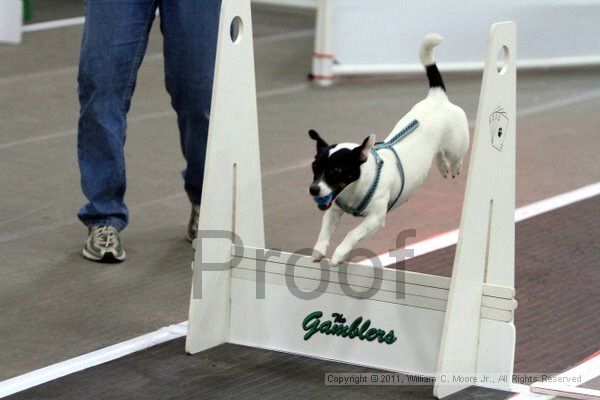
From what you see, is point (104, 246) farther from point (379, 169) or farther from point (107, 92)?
point (379, 169)

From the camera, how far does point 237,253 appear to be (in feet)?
10.1

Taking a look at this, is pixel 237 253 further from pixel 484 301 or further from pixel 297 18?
pixel 297 18

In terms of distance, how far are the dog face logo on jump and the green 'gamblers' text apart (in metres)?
0.57

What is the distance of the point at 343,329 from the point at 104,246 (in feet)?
3.70

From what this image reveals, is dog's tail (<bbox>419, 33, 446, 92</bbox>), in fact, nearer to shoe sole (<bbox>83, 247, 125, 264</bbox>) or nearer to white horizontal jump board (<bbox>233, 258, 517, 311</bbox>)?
white horizontal jump board (<bbox>233, 258, 517, 311</bbox>)

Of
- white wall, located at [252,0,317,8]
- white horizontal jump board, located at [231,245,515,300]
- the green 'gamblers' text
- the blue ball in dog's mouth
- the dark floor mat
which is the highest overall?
white wall, located at [252,0,317,8]

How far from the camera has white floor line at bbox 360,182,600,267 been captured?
3.89 meters

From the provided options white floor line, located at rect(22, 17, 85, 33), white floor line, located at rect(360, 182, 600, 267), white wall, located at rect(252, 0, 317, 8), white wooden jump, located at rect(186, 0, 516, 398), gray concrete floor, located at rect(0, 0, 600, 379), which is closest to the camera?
white wooden jump, located at rect(186, 0, 516, 398)

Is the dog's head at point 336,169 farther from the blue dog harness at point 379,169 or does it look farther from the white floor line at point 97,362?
the white floor line at point 97,362

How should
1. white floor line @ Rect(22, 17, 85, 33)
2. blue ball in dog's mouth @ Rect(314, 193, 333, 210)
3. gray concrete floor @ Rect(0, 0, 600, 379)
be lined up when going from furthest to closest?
white floor line @ Rect(22, 17, 85, 33), gray concrete floor @ Rect(0, 0, 600, 379), blue ball in dog's mouth @ Rect(314, 193, 333, 210)

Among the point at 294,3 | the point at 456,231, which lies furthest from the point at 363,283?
the point at 294,3

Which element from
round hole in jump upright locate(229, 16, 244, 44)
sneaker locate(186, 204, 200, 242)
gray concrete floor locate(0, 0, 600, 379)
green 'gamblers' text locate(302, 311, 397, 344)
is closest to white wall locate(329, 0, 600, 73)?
gray concrete floor locate(0, 0, 600, 379)

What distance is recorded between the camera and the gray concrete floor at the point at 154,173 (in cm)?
335

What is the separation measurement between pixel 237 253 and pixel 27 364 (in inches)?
25.2
